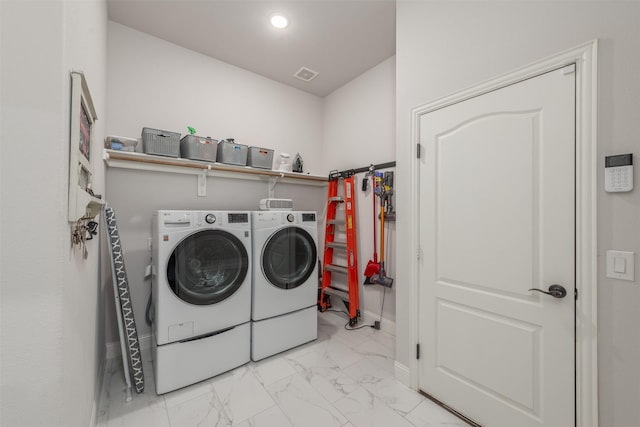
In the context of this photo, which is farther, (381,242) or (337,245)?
(337,245)

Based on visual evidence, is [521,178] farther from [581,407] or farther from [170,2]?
[170,2]

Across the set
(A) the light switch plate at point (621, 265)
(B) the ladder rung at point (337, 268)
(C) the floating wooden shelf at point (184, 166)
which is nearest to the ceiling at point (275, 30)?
(C) the floating wooden shelf at point (184, 166)

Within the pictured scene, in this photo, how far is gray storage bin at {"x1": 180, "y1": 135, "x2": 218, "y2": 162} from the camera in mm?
2309

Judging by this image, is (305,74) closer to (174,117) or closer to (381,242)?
(174,117)

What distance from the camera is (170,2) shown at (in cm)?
203

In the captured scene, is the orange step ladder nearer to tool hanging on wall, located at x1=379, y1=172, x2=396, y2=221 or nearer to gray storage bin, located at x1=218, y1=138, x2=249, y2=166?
tool hanging on wall, located at x1=379, y1=172, x2=396, y2=221

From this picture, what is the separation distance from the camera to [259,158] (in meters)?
2.70

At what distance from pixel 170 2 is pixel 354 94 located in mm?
1917

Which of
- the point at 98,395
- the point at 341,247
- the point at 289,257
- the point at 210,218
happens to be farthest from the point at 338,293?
the point at 98,395

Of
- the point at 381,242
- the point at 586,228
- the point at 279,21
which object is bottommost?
the point at 381,242

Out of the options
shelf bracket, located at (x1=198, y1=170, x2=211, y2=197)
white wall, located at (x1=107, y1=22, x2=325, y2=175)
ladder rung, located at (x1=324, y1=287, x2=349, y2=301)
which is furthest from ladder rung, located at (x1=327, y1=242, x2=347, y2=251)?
shelf bracket, located at (x1=198, y1=170, x2=211, y2=197)

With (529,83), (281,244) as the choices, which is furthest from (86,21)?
(529,83)

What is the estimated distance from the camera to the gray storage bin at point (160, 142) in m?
2.13

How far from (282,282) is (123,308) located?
110 cm
